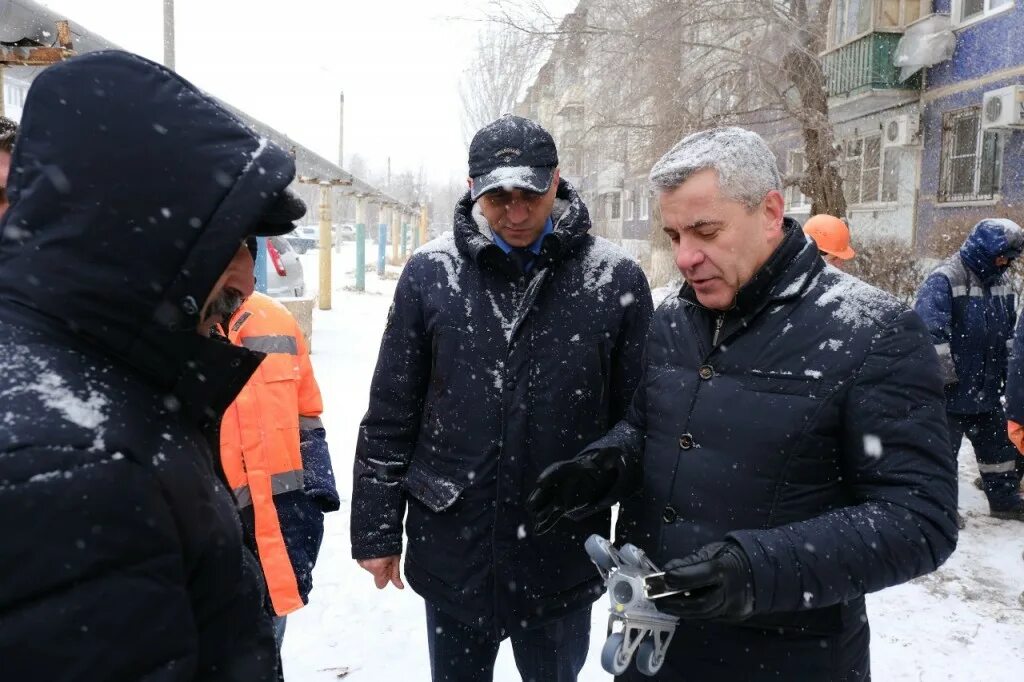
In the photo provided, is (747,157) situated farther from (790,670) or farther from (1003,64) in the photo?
(1003,64)

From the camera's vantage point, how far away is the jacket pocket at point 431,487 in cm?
220

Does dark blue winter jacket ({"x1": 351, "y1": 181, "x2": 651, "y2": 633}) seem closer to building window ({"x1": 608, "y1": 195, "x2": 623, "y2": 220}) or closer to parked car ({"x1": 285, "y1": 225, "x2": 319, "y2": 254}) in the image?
building window ({"x1": 608, "y1": 195, "x2": 623, "y2": 220})

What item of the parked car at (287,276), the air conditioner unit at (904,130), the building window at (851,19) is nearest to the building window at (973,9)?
the building window at (851,19)

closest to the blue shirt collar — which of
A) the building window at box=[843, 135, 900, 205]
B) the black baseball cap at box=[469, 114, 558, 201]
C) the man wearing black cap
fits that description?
the man wearing black cap

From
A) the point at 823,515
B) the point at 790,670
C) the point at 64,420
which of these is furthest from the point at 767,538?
the point at 64,420

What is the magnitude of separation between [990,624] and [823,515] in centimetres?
298

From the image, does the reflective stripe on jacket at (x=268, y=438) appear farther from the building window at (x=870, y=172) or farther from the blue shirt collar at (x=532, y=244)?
the building window at (x=870, y=172)

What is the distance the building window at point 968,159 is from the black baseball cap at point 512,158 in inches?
466

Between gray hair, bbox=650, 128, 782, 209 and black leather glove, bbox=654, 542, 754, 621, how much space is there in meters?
0.78

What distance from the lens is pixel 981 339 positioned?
15.6ft

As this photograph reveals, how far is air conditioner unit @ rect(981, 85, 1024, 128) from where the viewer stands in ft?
33.4

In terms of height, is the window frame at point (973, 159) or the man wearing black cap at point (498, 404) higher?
the window frame at point (973, 159)

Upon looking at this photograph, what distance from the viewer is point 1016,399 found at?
377 centimetres

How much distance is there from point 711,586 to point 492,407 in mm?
989
